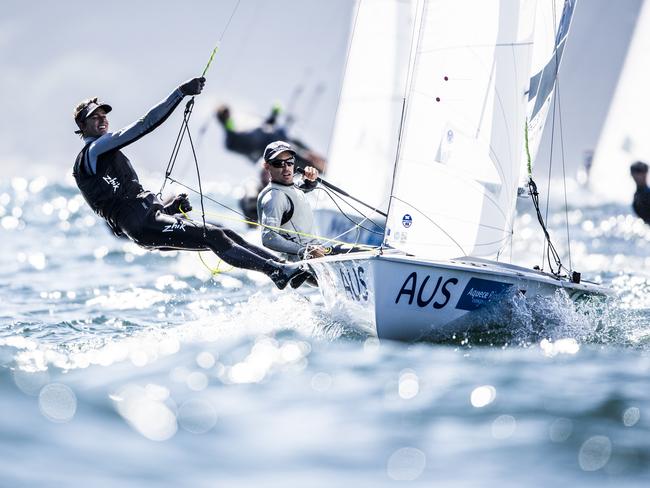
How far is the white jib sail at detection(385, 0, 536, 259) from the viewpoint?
4.91 m

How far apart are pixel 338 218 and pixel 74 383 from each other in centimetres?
543

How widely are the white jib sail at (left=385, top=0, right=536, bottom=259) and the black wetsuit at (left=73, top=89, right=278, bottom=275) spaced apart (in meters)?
0.92

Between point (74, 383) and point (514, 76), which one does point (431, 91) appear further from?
point (74, 383)

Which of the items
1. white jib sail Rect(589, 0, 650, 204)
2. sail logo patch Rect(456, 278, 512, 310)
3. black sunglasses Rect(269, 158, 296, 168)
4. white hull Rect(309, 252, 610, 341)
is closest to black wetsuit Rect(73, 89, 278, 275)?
black sunglasses Rect(269, 158, 296, 168)

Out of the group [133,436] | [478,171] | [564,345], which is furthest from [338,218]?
[133,436]

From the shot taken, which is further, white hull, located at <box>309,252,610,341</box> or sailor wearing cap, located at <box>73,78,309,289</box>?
sailor wearing cap, located at <box>73,78,309,289</box>

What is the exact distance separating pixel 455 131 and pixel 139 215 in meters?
1.89

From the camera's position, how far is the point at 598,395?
3.57m

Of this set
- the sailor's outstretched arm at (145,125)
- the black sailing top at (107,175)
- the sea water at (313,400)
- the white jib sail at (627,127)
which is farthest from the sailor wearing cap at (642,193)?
the white jib sail at (627,127)

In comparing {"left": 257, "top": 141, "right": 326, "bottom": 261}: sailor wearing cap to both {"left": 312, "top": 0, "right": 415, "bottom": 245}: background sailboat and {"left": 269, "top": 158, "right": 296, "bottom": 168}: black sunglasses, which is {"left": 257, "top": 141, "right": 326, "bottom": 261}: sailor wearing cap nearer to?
{"left": 269, "top": 158, "right": 296, "bottom": 168}: black sunglasses

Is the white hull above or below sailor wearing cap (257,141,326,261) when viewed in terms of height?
below

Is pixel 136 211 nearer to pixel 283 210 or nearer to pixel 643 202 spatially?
pixel 283 210

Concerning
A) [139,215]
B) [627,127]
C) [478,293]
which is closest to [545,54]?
[478,293]

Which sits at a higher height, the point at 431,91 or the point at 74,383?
the point at 431,91
